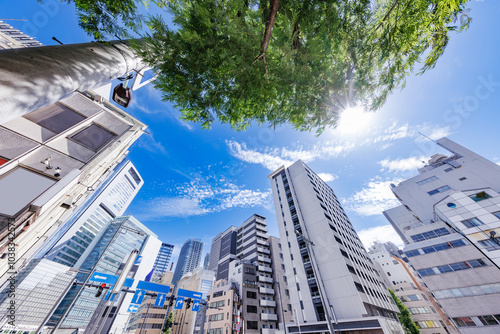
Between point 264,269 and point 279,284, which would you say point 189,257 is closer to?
point 264,269

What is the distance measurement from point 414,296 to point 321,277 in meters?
33.2

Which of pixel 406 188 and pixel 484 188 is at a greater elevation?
pixel 406 188

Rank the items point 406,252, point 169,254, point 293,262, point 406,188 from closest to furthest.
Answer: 1. point 406,252
2. point 293,262
3. point 406,188
4. point 169,254

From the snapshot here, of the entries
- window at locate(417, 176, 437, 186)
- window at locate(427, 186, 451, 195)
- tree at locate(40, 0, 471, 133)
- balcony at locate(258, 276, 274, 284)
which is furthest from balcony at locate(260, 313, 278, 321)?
tree at locate(40, 0, 471, 133)

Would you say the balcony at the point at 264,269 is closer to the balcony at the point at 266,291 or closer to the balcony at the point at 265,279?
the balcony at the point at 265,279

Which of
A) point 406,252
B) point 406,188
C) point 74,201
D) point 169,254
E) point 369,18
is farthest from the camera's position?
point 169,254

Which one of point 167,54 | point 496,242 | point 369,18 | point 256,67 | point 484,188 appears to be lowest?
point 167,54

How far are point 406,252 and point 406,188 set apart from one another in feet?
35.2

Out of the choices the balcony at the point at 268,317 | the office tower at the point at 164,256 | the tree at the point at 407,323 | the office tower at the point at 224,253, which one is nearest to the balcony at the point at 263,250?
the office tower at the point at 224,253

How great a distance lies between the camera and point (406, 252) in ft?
76.0

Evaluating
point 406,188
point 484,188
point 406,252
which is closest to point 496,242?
point 484,188

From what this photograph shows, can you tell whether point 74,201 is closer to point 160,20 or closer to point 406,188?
point 160,20

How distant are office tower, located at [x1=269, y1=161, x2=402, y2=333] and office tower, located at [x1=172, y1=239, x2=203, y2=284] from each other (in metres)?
140

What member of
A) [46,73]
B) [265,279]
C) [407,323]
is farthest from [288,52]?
[407,323]
